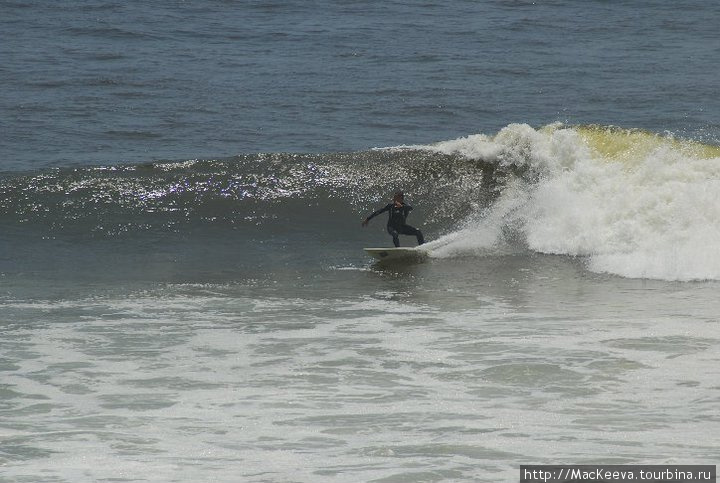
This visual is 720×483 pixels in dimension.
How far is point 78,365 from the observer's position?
444 inches

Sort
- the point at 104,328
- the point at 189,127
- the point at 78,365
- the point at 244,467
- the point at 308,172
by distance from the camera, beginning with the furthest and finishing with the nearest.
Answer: the point at 189,127
the point at 308,172
the point at 104,328
the point at 78,365
the point at 244,467

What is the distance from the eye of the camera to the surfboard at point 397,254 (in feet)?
54.2

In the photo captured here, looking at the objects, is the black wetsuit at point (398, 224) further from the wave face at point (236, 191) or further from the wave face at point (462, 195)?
the wave face at point (236, 191)

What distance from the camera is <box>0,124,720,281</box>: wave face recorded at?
17.2 m

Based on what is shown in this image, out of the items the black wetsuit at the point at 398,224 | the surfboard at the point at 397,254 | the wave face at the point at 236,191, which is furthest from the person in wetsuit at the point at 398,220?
the wave face at the point at 236,191

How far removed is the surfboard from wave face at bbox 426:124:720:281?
14.9 inches

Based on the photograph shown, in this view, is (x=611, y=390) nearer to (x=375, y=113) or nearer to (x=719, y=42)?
(x=375, y=113)

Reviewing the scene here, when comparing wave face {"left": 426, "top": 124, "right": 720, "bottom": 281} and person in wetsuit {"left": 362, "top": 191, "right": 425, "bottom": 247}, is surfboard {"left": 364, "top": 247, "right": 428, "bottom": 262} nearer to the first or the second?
person in wetsuit {"left": 362, "top": 191, "right": 425, "bottom": 247}

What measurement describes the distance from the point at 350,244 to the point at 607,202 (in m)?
3.94

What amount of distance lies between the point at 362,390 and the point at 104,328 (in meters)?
3.60

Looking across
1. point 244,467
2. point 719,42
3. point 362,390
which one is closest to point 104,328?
point 362,390

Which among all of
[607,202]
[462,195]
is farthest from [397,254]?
[462,195]

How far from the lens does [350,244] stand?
59.2ft

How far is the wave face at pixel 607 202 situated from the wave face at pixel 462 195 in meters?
0.02
